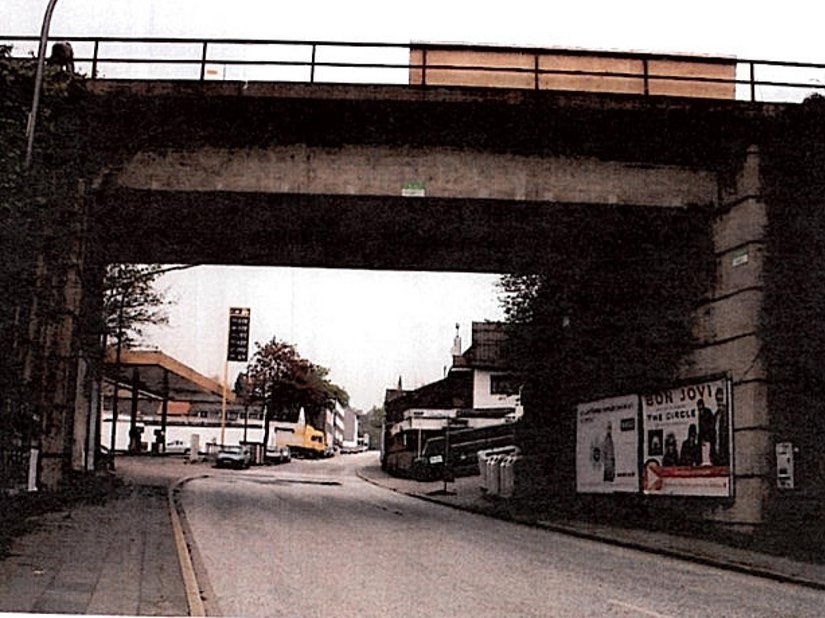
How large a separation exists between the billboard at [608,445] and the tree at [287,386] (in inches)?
238

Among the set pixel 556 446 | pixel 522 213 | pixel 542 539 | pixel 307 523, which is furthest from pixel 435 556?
pixel 556 446

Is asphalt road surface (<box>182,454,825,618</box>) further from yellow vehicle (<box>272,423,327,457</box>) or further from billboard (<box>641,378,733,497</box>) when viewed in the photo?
billboard (<box>641,378,733,497</box>)

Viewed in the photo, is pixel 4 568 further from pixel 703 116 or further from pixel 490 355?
pixel 703 116

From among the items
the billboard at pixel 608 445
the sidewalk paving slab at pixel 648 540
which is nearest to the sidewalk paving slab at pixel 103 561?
the sidewalk paving slab at pixel 648 540

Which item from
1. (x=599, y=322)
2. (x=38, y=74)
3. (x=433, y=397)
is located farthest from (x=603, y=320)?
(x=38, y=74)

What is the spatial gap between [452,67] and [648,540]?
4.89 metres

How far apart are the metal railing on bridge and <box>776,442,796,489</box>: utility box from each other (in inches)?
116

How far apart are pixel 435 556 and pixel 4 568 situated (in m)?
3.10

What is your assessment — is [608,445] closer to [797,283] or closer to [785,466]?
[785,466]

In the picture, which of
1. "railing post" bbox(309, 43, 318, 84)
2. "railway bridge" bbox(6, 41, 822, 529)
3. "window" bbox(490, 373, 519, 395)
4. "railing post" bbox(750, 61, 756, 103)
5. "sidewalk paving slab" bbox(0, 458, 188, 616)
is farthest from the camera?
"window" bbox(490, 373, 519, 395)

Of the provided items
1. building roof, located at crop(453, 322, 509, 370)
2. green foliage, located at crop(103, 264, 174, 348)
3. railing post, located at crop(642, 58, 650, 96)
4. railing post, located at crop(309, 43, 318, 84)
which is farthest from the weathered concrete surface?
green foliage, located at crop(103, 264, 174, 348)

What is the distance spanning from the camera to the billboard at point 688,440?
11.0 m

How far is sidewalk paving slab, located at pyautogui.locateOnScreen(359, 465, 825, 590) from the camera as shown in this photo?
8.81m

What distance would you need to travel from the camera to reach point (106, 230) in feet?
26.1
